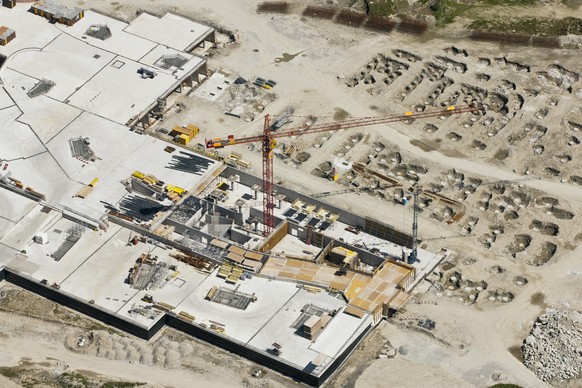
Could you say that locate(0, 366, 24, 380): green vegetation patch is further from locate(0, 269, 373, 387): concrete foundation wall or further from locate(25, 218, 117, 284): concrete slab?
locate(25, 218, 117, 284): concrete slab

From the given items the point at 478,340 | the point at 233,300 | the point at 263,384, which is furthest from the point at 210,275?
the point at 478,340

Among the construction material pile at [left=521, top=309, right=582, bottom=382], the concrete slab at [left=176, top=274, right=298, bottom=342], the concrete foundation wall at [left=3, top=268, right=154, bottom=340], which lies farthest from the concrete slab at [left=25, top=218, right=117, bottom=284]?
the construction material pile at [left=521, top=309, right=582, bottom=382]

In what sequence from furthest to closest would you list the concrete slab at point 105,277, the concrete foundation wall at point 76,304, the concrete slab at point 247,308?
1. the concrete slab at point 105,277
2. the concrete foundation wall at point 76,304
3. the concrete slab at point 247,308

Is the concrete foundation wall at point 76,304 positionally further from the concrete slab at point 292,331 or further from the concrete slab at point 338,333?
the concrete slab at point 338,333

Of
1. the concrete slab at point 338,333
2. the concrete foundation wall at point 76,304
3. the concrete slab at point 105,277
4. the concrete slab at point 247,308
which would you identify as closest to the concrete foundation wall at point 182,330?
the concrete foundation wall at point 76,304

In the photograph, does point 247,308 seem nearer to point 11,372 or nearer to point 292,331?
point 292,331

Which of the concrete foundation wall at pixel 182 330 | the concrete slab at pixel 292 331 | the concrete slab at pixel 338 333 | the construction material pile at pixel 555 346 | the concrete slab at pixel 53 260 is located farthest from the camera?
the concrete slab at pixel 53 260

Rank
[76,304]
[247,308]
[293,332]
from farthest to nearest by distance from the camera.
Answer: [76,304]
[247,308]
[293,332]

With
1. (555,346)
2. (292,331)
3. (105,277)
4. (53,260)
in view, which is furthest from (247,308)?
(555,346)
